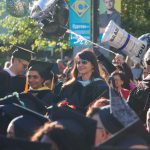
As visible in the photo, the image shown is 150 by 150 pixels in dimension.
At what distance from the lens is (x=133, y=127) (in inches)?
183

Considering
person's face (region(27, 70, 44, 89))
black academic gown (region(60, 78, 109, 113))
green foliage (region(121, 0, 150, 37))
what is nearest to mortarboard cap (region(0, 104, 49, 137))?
black academic gown (region(60, 78, 109, 113))

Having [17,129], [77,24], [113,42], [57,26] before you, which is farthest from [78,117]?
[77,24]

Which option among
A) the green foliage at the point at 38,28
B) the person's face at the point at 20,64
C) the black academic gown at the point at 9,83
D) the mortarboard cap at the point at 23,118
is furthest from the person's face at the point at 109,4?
the mortarboard cap at the point at 23,118

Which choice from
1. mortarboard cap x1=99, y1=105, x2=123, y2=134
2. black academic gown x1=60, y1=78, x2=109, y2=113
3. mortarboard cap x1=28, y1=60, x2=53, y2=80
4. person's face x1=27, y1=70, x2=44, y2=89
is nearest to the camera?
mortarboard cap x1=99, y1=105, x2=123, y2=134

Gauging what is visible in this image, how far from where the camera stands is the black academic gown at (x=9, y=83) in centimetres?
1112

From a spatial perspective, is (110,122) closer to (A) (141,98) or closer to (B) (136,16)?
(A) (141,98)

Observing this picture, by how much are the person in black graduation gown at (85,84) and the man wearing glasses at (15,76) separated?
1.51m

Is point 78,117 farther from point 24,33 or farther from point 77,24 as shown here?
point 24,33

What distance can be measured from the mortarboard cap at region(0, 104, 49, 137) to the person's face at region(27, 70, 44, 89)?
263cm

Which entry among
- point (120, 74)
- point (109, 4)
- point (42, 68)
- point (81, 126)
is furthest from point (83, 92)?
point (109, 4)

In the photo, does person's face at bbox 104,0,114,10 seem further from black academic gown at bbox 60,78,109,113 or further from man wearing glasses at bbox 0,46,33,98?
black academic gown at bbox 60,78,109,113

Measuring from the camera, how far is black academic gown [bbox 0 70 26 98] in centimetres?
1112

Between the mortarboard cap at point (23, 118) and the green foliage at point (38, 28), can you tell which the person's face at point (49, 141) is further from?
the green foliage at point (38, 28)

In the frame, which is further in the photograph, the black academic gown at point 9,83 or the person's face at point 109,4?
the person's face at point 109,4
